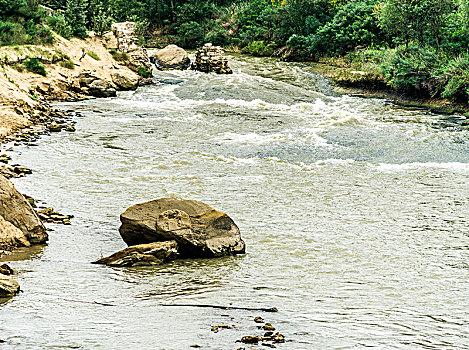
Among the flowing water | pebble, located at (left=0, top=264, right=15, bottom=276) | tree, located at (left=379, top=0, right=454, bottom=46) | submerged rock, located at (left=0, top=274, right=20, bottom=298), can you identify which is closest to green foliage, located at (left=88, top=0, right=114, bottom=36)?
the flowing water

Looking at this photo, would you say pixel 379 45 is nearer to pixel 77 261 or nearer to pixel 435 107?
pixel 435 107

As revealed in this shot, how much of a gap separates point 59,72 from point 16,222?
1744 cm

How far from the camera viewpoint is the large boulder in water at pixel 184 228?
940 cm

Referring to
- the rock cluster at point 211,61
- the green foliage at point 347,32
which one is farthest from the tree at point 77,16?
the green foliage at point 347,32

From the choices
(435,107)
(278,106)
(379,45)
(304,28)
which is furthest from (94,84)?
(304,28)

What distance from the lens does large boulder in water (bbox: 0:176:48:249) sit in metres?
9.26

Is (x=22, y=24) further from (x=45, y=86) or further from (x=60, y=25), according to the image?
(x=45, y=86)

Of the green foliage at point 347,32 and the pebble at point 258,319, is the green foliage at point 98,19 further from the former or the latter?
the pebble at point 258,319

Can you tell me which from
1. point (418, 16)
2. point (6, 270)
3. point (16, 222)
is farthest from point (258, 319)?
point (418, 16)

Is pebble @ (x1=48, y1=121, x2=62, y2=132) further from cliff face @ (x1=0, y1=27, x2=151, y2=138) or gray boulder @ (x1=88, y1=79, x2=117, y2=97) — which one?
gray boulder @ (x1=88, y1=79, x2=117, y2=97)

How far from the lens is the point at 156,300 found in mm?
7254

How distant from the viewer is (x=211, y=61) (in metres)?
32.2

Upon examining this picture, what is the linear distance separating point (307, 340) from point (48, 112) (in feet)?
58.0

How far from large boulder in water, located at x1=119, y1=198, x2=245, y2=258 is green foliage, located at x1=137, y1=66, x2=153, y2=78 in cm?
2129
